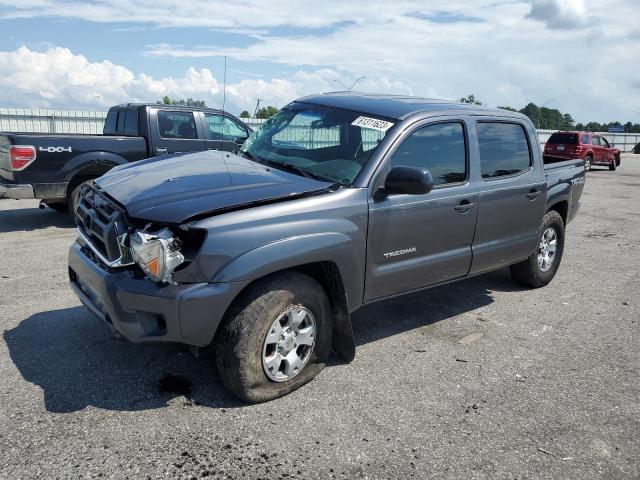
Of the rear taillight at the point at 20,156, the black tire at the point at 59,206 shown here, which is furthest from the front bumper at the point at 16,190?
the black tire at the point at 59,206

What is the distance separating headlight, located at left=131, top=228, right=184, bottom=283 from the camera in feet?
9.88

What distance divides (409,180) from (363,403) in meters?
1.48

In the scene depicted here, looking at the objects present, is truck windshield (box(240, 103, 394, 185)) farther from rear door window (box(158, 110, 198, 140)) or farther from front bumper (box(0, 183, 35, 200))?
rear door window (box(158, 110, 198, 140))

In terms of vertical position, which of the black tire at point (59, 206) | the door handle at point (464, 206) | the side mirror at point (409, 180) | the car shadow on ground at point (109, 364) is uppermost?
the side mirror at point (409, 180)

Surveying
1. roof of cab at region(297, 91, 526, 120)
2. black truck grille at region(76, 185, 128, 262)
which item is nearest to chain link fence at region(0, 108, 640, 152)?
roof of cab at region(297, 91, 526, 120)

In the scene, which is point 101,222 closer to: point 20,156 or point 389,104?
point 389,104

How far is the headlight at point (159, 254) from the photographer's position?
119 inches

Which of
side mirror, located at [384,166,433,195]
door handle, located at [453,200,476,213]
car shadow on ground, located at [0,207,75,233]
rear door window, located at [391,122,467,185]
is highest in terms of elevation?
rear door window, located at [391,122,467,185]

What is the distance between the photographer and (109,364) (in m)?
3.81

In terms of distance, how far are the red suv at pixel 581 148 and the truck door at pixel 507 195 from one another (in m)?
20.9

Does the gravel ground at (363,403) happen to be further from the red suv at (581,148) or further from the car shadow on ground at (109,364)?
the red suv at (581,148)

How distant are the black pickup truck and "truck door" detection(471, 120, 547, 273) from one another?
17.6 feet

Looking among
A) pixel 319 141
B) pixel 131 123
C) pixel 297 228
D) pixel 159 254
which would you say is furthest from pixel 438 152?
pixel 131 123

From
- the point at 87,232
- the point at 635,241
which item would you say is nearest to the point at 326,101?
the point at 87,232
